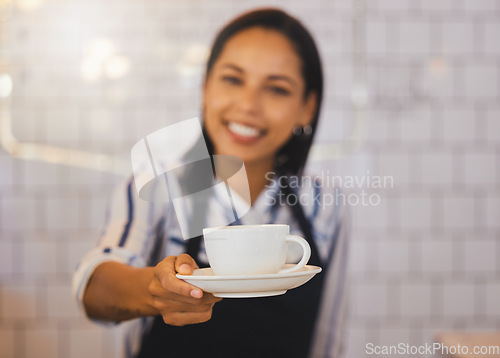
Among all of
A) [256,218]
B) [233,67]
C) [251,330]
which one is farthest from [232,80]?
[251,330]

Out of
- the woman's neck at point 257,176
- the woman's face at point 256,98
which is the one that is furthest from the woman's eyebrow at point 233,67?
the woman's neck at point 257,176

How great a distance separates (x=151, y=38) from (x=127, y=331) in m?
0.44

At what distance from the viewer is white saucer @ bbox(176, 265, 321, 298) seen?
0.28 m

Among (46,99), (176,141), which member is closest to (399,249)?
(176,141)

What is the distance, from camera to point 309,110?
643 millimetres

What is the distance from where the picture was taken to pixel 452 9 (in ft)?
2.62

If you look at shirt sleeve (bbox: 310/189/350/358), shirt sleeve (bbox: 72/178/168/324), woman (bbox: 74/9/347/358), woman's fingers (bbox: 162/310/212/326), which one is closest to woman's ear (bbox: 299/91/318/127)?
woman (bbox: 74/9/347/358)

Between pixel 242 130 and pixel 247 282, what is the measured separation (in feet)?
0.95

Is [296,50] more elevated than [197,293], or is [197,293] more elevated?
[296,50]

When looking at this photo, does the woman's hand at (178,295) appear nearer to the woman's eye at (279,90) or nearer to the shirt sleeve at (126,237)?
the shirt sleeve at (126,237)

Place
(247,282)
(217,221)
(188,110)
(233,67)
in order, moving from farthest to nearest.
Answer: (188,110) < (233,67) < (217,221) < (247,282)

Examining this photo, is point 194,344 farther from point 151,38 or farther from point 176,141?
point 151,38

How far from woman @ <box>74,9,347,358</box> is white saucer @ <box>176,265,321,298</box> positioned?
158mm

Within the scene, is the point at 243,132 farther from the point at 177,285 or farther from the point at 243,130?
the point at 177,285
